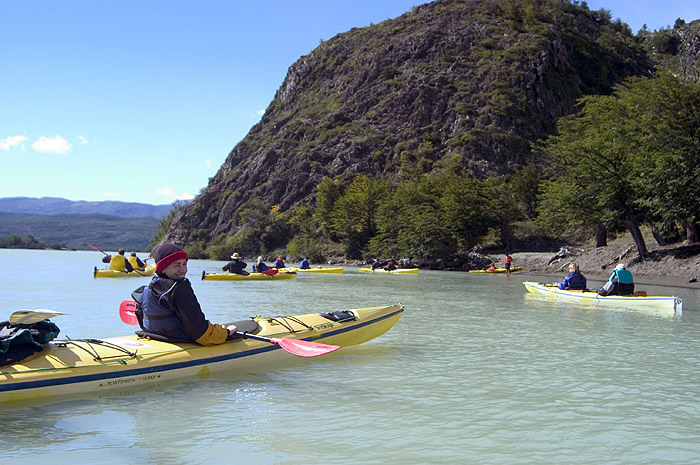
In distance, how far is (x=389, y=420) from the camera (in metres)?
6.12

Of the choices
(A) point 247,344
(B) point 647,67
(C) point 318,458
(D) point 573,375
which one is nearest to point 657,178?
(D) point 573,375

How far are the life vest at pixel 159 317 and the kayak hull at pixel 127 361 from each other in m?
0.15

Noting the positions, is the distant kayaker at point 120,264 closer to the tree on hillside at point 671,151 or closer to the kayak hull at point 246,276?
the kayak hull at point 246,276

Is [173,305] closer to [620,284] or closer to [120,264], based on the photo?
[620,284]

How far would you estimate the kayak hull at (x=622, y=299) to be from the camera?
650 inches

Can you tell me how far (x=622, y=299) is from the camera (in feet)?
56.5

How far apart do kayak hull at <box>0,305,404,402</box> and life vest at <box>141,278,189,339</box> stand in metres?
0.15

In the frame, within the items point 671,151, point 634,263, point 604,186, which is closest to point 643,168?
point 671,151

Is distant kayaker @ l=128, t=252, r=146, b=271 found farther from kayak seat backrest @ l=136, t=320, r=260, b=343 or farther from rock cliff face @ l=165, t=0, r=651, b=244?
rock cliff face @ l=165, t=0, r=651, b=244

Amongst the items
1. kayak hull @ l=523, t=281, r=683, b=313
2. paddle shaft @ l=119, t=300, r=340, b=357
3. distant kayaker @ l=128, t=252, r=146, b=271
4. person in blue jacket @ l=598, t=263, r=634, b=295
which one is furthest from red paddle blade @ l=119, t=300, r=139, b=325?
distant kayaker @ l=128, t=252, r=146, b=271

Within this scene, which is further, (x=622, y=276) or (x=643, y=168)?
(x=643, y=168)

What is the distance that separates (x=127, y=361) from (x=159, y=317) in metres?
0.73

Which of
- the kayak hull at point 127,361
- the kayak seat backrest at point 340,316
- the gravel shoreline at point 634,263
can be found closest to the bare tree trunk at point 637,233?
the gravel shoreline at point 634,263

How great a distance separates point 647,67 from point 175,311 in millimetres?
119942
